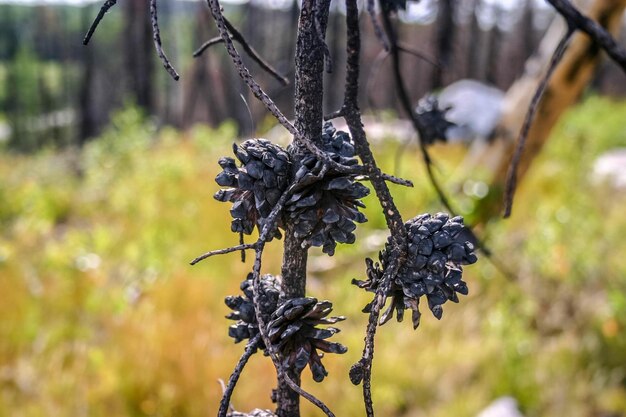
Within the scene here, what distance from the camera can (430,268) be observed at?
1.15ft

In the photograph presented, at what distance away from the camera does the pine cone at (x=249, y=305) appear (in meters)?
0.42

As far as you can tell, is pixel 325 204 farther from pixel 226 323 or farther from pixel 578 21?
pixel 226 323

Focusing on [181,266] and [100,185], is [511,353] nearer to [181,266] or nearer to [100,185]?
[181,266]

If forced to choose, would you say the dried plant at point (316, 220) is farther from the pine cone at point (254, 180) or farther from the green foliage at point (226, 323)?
the green foliage at point (226, 323)

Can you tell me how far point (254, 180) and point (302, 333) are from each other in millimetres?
111

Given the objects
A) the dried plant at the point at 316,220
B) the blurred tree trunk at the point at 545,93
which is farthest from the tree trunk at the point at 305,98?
the blurred tree trunk at the point at 545,93

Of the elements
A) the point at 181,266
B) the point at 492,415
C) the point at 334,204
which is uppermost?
the point at 334,204

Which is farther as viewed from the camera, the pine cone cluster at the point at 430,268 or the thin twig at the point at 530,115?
the thin twig at the point at 530,115

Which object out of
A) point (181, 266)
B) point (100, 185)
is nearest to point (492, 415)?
point (181, 266)

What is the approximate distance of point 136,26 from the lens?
11141 mm

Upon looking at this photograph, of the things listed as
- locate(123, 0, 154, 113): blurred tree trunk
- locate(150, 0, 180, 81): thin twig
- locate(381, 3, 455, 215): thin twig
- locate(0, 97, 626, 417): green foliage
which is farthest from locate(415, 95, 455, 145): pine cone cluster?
locate(123, 0, 154, 113): blurred tree trunk

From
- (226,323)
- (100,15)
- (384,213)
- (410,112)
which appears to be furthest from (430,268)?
(226,323)

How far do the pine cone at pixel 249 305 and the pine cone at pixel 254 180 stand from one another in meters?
0.06

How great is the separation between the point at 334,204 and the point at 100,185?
14.2 feet
